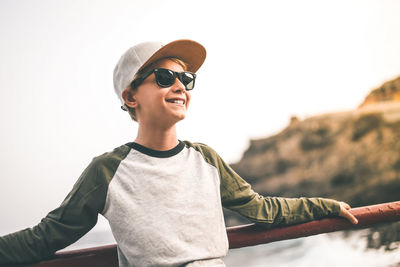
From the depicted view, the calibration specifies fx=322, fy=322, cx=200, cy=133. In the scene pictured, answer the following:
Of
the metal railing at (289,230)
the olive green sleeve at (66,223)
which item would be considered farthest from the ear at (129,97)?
the metal railing at (289,230)

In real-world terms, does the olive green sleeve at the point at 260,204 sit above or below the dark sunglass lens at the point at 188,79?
below

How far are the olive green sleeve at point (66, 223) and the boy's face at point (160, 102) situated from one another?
23cm

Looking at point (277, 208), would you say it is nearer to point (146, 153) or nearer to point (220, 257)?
point (220, 257)

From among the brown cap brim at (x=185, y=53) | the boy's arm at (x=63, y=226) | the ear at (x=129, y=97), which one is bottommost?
the boy's arm at (x=63, y=226)

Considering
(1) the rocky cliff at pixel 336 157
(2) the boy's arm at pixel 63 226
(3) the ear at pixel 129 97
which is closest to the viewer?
(2) the boy's arm at pixel 63 226

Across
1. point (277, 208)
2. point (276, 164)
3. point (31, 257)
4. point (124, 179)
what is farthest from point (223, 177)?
point (276, 164)

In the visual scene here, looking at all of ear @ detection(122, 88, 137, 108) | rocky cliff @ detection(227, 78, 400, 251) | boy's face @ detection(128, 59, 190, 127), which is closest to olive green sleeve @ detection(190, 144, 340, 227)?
boy's face @ detection(128, 59, 190, 127)

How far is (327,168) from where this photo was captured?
2377cm

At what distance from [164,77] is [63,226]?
1.99 ft

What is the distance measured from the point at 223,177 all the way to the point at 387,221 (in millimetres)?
747

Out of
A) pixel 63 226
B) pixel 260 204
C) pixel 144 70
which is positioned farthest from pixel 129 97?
pixel 260 204

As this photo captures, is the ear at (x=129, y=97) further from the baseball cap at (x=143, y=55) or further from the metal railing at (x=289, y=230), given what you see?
the metal railing at (x=289, y=230)

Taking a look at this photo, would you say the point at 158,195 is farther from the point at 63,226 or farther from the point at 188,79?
the point at 188,79

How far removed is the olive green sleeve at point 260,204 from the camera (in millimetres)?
1298
